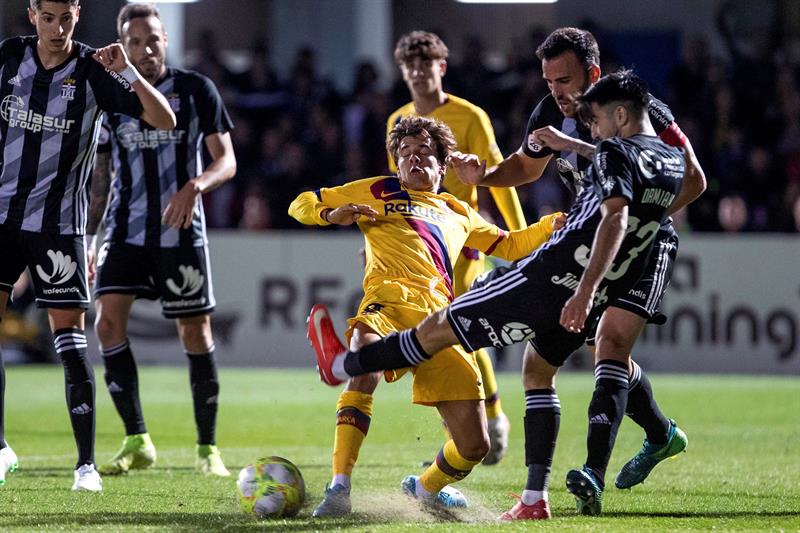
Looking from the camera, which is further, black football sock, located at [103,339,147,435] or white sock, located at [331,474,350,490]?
black football sock, located at [103,339,147,435]

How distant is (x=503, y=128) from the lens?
1758 centimetres

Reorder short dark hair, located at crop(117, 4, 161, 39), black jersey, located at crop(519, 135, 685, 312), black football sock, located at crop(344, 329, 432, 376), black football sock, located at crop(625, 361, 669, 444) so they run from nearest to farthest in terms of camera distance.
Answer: black jersey, located at crop(519, 135, 685, 312)
black football sock, located at crop(344, 329, 432, 376)
black football sock, located at crop(625, 361, 669, 444)
short dark hair, located at crop(117, 4, 161, 39)

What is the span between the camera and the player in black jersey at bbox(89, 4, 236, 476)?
748 centimetres

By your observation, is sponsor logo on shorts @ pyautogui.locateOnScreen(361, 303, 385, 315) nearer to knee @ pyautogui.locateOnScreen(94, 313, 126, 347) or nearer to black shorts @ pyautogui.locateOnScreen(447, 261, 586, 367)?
black shorts @ pyautogui.locateOnScreen(447, 261, 586, 367)

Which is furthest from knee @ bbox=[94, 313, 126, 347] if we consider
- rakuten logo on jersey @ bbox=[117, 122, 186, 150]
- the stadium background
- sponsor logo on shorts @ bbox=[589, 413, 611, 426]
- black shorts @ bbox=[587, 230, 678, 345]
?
the stadium background

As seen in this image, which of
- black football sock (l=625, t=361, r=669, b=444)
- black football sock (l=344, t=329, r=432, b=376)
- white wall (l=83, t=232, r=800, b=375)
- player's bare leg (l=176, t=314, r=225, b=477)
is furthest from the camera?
white wall (l=83, t=232, r=800, b=375)

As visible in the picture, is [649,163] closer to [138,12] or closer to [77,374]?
[77,374]

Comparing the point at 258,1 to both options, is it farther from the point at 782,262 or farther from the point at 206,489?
the point at 206,489

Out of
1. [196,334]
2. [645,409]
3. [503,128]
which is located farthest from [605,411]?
[503,128]

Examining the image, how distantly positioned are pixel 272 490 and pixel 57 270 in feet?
6.03

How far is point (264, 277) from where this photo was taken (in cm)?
1562

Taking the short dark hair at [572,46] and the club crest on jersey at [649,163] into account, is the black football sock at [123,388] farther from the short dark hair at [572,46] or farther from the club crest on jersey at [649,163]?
the club crest on jersey at [649,163]

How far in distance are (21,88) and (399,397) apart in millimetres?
6893

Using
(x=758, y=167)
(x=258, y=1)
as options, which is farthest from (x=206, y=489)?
(x=258, y=1)
